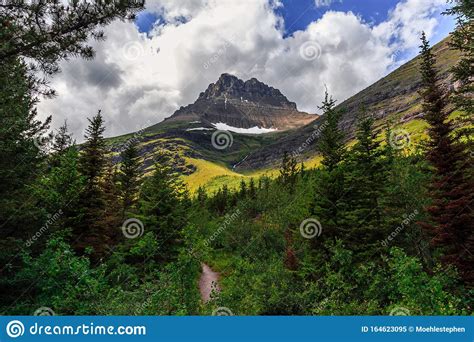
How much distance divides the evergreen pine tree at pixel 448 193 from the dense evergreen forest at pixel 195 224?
79mm

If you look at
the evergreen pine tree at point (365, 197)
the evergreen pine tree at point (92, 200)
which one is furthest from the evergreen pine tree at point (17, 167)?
the evergreen pine tree at point (365, 197)

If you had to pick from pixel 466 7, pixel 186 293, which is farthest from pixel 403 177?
pixel 186 293

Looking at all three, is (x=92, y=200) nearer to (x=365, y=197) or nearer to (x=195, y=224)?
(x=195, y=224)

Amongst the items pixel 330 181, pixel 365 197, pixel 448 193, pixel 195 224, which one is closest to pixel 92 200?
pixel 195 224

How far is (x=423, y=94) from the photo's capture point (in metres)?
21.1

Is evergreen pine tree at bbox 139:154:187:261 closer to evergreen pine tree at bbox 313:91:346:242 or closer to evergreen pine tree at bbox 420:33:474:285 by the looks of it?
evergreen pine tree at bbox 313:91:346:242

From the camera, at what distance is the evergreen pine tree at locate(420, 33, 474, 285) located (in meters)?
17.2

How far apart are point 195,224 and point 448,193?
1485cm

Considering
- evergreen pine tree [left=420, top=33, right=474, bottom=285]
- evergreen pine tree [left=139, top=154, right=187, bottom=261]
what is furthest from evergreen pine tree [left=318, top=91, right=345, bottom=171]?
evergreen pine tree [left=139, top=154, right=187, bottom=261]

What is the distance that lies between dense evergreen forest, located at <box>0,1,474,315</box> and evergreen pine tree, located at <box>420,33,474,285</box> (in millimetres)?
79

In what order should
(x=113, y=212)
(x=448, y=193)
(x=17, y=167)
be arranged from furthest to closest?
(x=113, y=212)
(x=448, y=193)
(x=17, y=167)

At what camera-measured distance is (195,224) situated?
1460 centimetres

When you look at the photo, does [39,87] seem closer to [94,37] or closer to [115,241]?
[94,37]
